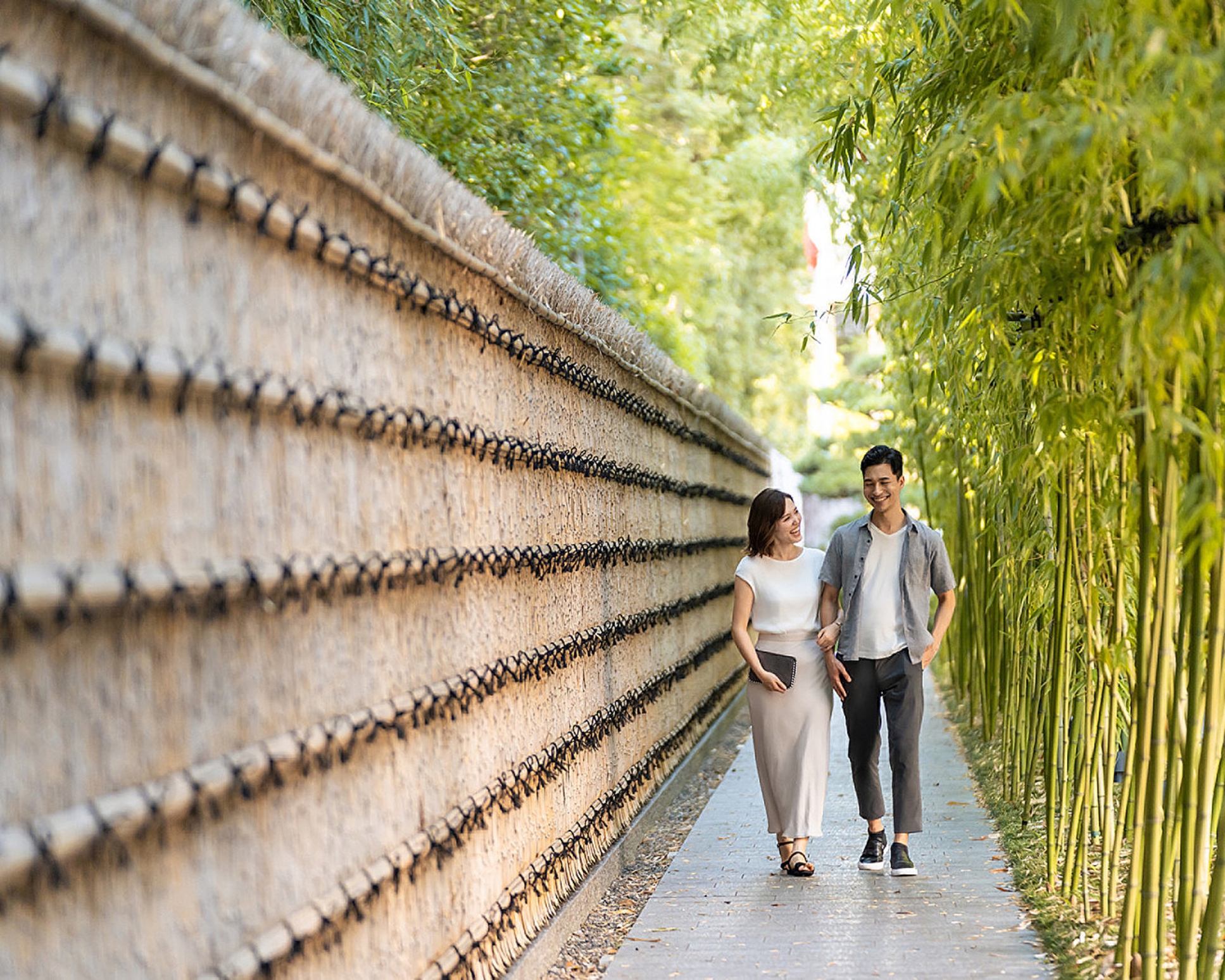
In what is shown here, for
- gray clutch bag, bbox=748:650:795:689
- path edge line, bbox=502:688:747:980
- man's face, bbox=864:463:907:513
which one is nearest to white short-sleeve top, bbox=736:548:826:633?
gray clutch bag, bbox=748:650:795:689

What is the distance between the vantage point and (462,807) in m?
3.29

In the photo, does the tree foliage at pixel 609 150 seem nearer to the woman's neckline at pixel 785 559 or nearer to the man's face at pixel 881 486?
the woman's neckline at pixel 785 559

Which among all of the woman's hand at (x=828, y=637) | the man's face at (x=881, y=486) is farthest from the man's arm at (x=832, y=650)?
the man's face at (x=881, y=486)

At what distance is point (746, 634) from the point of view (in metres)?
5.46

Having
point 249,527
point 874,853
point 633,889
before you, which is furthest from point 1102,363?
point 633,889

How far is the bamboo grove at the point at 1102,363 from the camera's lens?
2.64 meters

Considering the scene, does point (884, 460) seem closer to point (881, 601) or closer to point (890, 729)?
point (881, 601)

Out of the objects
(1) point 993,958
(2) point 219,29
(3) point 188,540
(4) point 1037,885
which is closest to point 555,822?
(1) point 993,958

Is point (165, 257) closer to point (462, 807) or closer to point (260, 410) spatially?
point (260, 410)

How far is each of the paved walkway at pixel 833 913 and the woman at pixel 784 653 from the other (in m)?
0.29

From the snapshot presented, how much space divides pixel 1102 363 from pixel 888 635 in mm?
2088

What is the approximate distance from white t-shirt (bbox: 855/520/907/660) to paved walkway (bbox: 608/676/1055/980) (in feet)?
2.90

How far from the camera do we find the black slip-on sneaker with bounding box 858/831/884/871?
5.23 meters

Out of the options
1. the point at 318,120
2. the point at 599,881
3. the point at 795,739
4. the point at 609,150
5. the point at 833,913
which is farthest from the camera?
the point at 609,150
